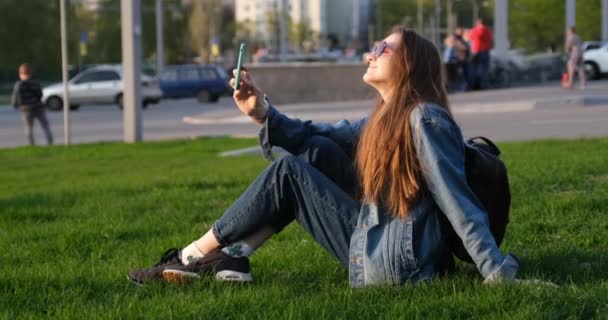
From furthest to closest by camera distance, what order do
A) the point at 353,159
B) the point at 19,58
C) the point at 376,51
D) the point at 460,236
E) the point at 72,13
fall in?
1. the point at 72,13
2. the point at 19,58
3. the point at 353,159
4. the point at 376,51
5. the point at 460,236

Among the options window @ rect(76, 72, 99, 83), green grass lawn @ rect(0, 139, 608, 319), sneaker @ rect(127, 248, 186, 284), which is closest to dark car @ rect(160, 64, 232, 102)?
window @ rect(76, 72, 99, 83)

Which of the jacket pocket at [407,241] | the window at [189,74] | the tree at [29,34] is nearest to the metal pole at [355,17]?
the tree at [29,34]

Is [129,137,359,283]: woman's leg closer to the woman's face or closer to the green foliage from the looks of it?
the woman's face

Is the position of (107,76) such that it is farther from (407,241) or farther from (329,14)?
(329,14)

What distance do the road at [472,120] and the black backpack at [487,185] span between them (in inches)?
432

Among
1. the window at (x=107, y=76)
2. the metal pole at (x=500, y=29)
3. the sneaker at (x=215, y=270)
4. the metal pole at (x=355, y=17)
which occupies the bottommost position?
the sneaker at (x=215, y=270)

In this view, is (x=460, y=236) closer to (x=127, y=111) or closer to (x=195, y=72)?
(x=127, y=111)

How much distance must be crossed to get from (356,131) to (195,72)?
37.2 m

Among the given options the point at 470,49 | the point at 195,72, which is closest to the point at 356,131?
the point at 470,49

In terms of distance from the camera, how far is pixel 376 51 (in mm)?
4230

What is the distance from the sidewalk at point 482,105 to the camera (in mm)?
21703

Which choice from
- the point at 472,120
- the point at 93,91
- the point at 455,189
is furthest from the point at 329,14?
the point at 455,189

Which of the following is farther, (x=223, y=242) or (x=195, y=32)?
(x=195, y=32)

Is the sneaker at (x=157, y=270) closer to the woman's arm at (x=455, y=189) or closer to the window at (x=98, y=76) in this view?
the woman's arm at (x=455, y=189)
